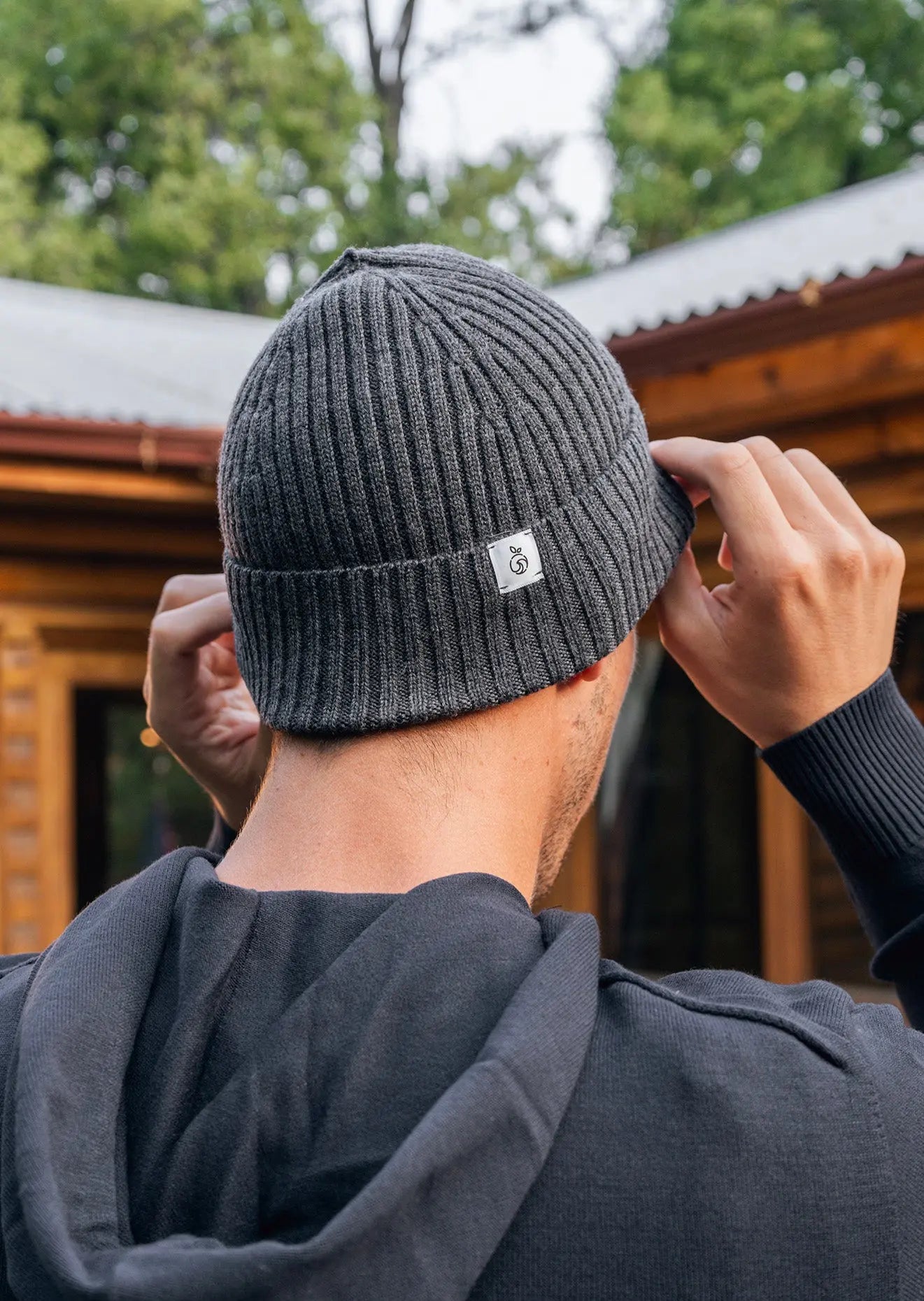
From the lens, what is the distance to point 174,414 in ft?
17.9

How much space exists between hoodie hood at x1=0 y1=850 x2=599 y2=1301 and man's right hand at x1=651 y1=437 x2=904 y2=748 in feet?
1.20

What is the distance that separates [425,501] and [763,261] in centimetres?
473

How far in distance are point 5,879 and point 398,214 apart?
15.1m

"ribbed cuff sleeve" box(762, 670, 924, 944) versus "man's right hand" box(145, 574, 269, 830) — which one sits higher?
"man's right hand" box(145, 574, 269, 830)

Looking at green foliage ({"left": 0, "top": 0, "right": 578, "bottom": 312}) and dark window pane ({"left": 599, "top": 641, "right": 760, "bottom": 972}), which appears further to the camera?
green foliage ({"left": 0, "top": 0, "right": 578, "bottom": 312})

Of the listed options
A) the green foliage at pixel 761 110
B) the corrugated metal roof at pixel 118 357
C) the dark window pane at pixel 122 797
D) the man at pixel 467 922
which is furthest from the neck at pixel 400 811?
the green foliage at pixel 761 110

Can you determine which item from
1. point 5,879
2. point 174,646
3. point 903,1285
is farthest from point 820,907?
point 903,1285

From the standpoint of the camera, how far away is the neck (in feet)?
3.55

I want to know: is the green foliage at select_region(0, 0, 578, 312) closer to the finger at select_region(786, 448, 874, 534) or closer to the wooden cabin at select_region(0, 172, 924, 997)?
the wooden cabin at select_region(0, 172, 924, 997)

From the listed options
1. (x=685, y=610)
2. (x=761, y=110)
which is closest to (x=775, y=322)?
(x=685, y=610)

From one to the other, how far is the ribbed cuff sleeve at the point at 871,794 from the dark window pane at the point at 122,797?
5.20 meters

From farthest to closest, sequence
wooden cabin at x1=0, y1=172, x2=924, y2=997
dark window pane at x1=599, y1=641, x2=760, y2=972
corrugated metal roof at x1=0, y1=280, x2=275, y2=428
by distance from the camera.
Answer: dark window pane at x1=599, y1=641, x2=760, y2=972 < corrugated metal roof at x1=0, y1=280, x2=275, y2=428 < wooden cabin at x1=0, y1=172, x2=924, y2=997

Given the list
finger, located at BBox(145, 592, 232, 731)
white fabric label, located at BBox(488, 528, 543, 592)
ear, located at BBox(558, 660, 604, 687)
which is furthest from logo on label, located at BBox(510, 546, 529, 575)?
finger, located at BBox(145, 592, 232, 731)

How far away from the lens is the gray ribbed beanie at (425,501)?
113cm
